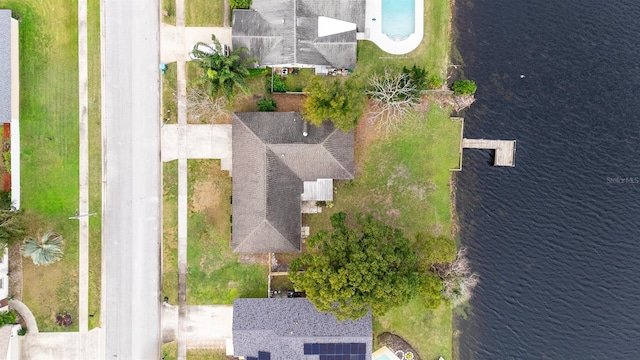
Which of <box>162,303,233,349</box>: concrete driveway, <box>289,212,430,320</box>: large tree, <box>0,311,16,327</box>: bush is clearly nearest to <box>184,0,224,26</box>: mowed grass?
<box>289,212,430,320</box>: large tree

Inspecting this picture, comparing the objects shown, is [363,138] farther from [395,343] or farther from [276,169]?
[395,343]

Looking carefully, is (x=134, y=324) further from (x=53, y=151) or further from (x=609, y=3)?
(x=609, y=3)

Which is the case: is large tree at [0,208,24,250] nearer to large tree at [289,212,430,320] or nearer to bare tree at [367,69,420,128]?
large tree at [289,212,430,320]

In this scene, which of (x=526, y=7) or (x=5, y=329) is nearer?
(x=5, y=329)

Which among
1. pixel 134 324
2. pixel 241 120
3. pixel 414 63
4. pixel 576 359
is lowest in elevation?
pixel 576 359

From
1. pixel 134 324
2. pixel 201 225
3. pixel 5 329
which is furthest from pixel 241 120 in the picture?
pixel 5 329

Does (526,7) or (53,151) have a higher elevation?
(526,7)
